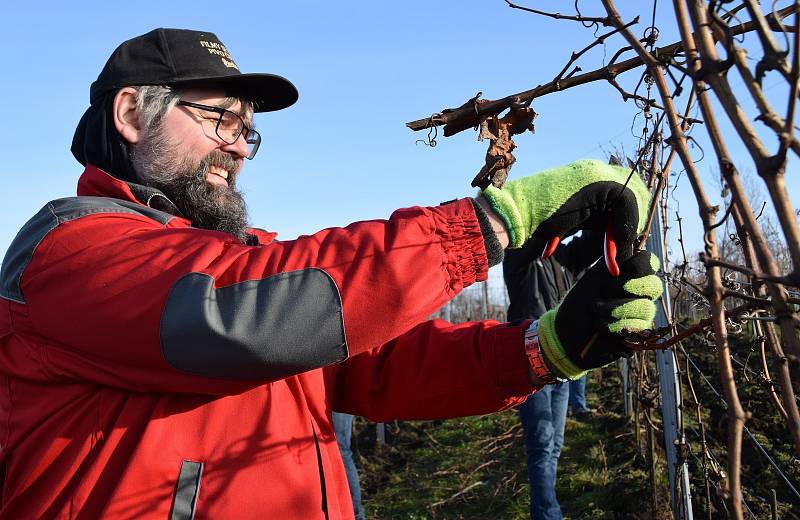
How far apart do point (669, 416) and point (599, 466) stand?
254 centimetres

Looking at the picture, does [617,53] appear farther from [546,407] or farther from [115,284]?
[546,407]

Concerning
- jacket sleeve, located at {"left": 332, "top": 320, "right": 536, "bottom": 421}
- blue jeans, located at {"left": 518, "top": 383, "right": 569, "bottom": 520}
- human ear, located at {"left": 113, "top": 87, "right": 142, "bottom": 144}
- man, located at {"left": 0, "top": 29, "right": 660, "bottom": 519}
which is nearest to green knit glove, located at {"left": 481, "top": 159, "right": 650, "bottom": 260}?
man, located at {"left": 0, "top": 29, "right": 660, "bottom": 519}

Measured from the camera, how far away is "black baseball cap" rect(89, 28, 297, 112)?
2.03 metres

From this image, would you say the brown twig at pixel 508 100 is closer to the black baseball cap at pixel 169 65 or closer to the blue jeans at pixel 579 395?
the black baseball cap at pixel 169 65

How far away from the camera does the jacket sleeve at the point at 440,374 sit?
198cm

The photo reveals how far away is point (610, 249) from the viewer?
174 centimetres

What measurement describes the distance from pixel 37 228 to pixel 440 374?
113 cm

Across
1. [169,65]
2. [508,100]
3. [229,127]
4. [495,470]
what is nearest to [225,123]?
[229,127]

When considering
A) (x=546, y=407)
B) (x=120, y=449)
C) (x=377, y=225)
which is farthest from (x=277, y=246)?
(x=546, y=407)

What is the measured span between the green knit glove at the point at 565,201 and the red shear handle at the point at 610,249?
2cm

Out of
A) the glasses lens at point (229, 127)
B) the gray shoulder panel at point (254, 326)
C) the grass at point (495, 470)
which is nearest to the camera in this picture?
the gray shoulder panel at point (254, 326)

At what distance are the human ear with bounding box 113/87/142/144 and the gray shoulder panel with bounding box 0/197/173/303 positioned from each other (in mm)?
432

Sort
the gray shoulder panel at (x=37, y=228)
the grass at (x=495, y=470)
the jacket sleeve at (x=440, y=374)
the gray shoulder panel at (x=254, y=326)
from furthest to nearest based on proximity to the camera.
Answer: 1. the grass at (x=495, y=470)
2. the jacket sleeve at (x=440, y=374)
3. the gray shoulder panel at (x=37, y=228)
4. the gray shoulder panel at (x=254, y=326)

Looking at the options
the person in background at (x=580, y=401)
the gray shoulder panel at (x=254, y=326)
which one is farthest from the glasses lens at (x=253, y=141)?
the person in background at (x=580, y=401)
